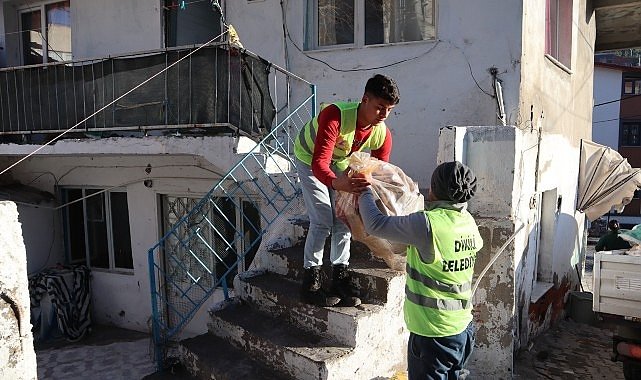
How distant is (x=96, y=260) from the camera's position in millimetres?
8266

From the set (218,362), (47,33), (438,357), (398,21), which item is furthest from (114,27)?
(438,357)

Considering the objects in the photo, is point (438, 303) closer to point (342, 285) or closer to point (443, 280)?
point (443, 280)

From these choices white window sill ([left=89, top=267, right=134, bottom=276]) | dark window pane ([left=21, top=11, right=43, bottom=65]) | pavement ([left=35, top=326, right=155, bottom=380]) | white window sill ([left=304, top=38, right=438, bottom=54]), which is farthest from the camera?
dark window pane ([left=21, top=11, right=43, bottom=65])

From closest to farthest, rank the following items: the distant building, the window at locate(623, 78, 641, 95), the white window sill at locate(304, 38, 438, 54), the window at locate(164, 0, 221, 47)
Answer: the white window sill at locate(304, 38, 438, 54)
the window at locate(164, 0, 221, 47)
the distant building
the window at locate(623, 78, 641, 95)

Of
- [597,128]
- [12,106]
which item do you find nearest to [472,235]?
[12,106]

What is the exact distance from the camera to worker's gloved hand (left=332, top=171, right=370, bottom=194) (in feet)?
8.79

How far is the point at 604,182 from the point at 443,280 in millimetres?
5930

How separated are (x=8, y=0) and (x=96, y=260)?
16.6ft

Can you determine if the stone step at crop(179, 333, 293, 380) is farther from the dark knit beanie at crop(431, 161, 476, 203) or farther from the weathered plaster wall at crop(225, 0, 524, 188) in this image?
the weathered plaster wall at crop(225, 0, 524, 188)

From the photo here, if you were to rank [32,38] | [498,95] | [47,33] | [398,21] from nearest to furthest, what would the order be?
[498,95] → [398,21] → [47,33] → [32,38]

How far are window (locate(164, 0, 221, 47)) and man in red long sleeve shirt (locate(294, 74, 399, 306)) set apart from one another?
4805 millimetres

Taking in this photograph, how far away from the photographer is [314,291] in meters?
3.26

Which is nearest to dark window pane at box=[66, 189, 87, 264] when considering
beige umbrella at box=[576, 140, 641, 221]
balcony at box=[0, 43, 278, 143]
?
balcony at box=[0, 43, 278, 143]

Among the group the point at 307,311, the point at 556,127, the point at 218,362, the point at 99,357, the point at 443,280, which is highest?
the point at 556,127
